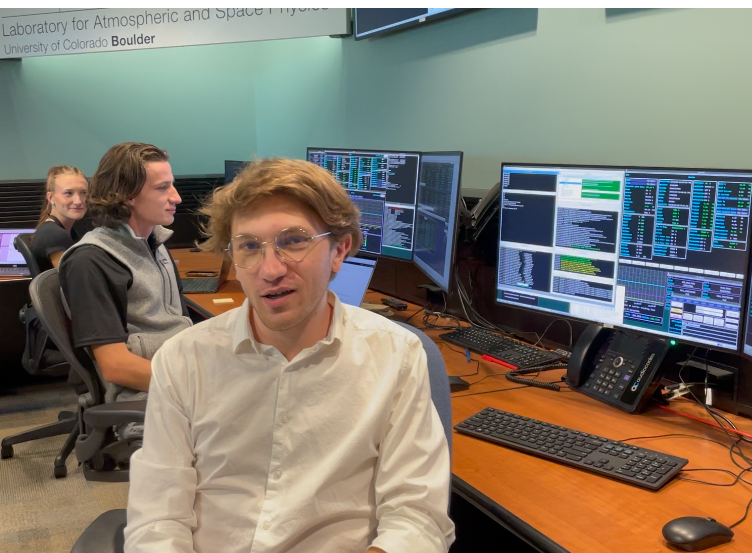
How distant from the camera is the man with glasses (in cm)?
115

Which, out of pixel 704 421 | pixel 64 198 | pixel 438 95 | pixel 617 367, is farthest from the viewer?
pixel 64 198

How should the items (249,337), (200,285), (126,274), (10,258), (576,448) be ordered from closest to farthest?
(249,337) < (576,448) < (126,274) < (200,285) < (10,258)

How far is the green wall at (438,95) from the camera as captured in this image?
2010mm

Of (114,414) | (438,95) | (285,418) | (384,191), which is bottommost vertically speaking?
(114,414)

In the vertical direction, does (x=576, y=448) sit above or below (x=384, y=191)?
below

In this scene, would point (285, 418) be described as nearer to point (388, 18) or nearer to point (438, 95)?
point (438, 95)

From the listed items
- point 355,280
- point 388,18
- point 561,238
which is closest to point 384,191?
point 355,280

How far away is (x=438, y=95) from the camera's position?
122 inches

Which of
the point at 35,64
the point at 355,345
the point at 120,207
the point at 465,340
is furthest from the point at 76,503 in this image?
the point at 35,64

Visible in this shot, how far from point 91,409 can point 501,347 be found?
3.89ft

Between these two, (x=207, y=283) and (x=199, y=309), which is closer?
(x=199, y=309)

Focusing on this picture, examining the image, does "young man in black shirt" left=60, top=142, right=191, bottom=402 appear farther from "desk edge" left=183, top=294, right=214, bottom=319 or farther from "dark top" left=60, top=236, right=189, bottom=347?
"desk edge" left=183, top=294, right=214, bottom=319

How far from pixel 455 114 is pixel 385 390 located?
2048 millimetres

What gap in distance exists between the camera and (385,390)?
46.3 inches
